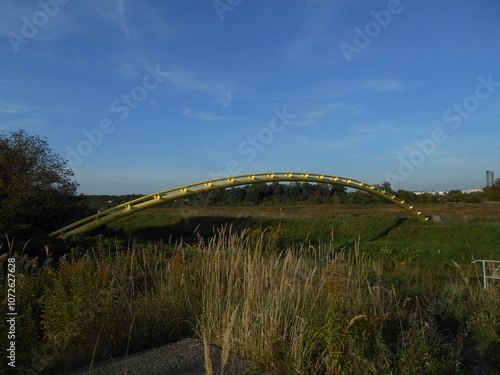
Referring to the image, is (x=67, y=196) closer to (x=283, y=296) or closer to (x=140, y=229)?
(x=140, y=229)

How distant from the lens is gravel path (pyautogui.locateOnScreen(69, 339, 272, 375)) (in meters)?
3.21

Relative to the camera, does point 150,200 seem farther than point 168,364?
Yes

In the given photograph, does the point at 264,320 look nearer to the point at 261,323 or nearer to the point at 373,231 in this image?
the point at 261,323

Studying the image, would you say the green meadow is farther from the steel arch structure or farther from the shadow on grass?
the shadow on grass

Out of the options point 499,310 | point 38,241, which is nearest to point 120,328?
point 499,310

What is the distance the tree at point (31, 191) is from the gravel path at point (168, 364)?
270 inches

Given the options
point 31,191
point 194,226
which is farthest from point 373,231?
point 31,191

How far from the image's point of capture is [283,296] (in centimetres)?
395

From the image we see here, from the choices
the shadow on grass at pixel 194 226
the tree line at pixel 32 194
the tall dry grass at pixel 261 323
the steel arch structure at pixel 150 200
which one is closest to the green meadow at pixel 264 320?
the tall dry grass at pixel 261 323

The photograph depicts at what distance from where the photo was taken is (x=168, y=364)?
3.37 m

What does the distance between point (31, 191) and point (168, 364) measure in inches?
457

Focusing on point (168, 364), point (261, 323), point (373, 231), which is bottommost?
point (373, 231)

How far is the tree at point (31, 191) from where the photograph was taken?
39.3ft

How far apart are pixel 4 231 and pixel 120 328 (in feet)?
21.3
